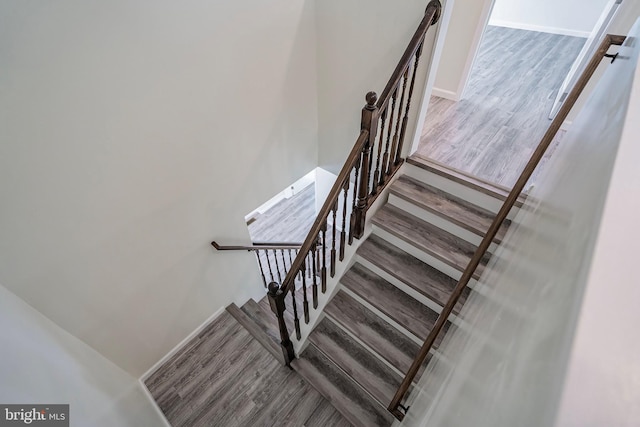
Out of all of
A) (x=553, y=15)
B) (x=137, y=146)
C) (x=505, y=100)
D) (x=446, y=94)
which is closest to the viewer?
(x=137, y=146)

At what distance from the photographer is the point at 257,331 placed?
3020 millimetres

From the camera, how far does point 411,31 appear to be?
6.59ft

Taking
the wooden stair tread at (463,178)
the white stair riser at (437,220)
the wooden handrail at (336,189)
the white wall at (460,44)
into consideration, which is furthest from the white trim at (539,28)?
the wooden handrail at (336,189)

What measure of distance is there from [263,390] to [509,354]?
2.42 m

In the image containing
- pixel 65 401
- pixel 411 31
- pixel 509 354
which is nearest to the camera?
pixel 509 354

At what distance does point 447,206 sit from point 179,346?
292 centimetres

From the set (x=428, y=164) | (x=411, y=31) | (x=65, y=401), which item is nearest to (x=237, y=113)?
(x=411, y=31)

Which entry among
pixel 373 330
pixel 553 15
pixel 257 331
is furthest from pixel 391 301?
pixel 553 15

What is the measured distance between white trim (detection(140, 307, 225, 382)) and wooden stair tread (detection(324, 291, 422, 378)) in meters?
1.61

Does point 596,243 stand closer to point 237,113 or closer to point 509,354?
point 509,354

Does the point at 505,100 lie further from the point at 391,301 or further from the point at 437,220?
the point at 391,301

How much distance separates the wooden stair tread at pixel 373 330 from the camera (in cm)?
201

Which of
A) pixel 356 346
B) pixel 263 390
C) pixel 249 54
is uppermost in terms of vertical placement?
pixel 249 54

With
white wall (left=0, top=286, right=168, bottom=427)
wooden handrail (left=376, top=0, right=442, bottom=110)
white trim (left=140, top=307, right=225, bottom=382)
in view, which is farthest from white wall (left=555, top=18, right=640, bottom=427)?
white trim (left=140, top=307, right=225, bottom=382)
